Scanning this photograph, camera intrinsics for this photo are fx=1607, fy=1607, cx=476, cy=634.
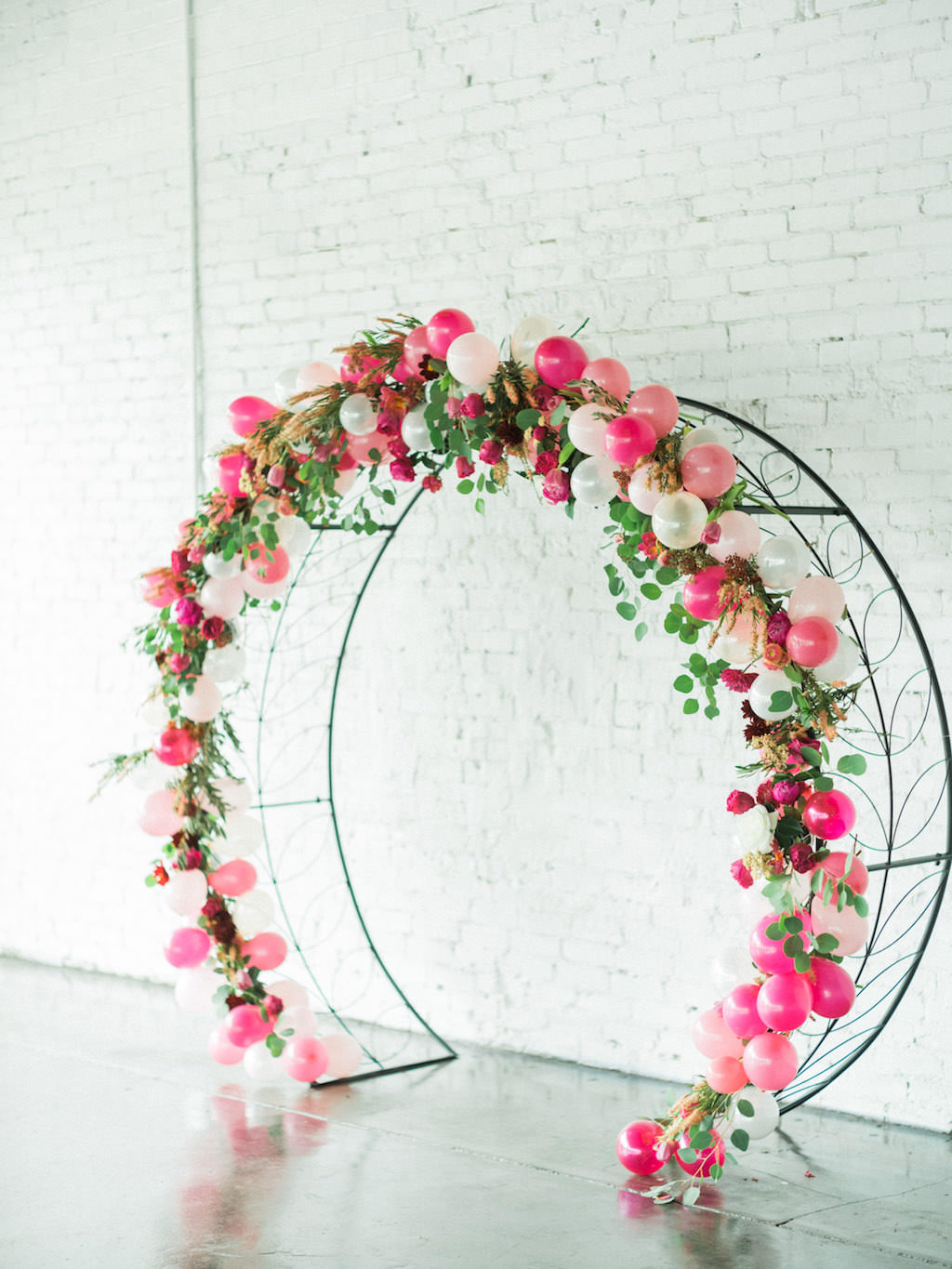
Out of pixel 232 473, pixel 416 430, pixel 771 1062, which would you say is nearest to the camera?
pixel 771 1062

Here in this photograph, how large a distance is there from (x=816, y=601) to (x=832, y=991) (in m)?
0.78

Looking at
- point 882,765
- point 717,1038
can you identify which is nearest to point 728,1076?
point 717,1038

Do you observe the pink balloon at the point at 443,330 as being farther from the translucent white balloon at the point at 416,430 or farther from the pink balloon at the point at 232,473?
the pink balloon at the point at 232,473

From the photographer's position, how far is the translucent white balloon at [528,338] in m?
3.55

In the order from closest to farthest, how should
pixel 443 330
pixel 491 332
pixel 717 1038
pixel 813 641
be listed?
pixel 813 641
pixel 717 1038
pixel 443 330
pixel 491 332

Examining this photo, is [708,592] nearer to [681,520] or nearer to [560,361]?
[681,520]

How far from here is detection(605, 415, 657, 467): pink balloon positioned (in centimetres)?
329

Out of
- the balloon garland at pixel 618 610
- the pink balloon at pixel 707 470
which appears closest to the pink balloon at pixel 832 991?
the balloon garland at pixel 618 610

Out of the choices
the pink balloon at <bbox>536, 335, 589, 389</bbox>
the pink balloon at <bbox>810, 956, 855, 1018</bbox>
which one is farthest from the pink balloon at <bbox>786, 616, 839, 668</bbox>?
the pink balloon at <bbox>536, 335, 589, 389</bbox>

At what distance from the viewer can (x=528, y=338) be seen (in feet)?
11.7

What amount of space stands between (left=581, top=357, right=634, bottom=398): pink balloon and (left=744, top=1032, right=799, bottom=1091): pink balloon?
1381mm

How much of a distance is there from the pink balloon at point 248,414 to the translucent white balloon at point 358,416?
34 centimetres

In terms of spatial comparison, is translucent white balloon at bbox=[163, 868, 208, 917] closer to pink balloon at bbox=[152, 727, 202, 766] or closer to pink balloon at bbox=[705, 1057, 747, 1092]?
pink balloon at bbox=[152, 727, 202, 766]

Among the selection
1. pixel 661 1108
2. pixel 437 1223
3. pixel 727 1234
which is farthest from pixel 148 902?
pixel 727 1234
